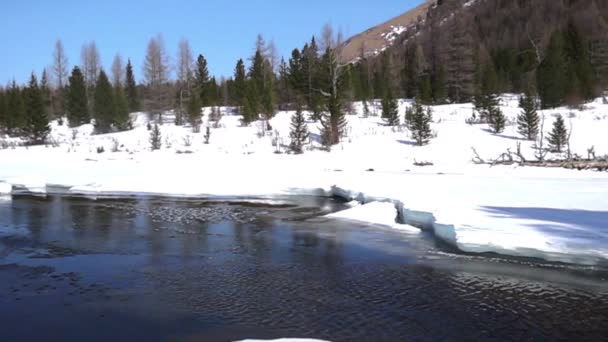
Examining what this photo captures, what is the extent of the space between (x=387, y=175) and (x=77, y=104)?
35.4 metres

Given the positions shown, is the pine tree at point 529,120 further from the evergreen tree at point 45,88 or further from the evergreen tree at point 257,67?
the evergreen tree at point 45,88

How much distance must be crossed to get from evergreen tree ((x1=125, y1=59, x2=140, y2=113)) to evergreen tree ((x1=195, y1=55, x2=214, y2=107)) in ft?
25.6

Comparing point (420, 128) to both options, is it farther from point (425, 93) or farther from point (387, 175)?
point (425, 93)

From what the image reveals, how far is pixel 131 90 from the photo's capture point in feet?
186

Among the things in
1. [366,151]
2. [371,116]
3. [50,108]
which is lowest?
[366,151]

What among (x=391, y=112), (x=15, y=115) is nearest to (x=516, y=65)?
(x=391, y=112)

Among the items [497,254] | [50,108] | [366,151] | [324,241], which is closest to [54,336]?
[324,241]

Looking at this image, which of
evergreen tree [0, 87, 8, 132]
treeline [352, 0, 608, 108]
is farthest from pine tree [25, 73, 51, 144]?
treeline [352, 0, 608, 108]

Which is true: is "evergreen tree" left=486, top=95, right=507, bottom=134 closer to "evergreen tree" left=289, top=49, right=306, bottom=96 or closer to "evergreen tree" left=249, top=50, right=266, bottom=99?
"evergreen tree" left=289, top=49, right=306, bottom=96

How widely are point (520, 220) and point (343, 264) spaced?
166 inches

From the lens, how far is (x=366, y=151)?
29.2 m

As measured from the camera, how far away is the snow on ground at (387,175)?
33.1 ft

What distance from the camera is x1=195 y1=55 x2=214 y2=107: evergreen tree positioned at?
4959 cm

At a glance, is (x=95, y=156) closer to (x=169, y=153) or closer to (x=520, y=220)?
(x=169, y=153)
